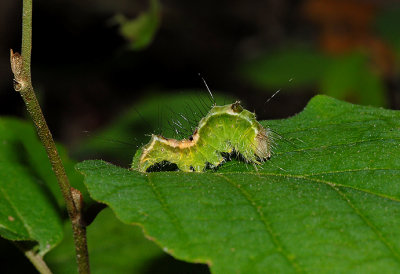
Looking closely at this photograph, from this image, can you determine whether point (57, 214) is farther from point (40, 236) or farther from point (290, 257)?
point (290, 257)

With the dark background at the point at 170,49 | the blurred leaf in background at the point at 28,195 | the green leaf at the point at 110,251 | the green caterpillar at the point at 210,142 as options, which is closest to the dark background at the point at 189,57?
the dark background at the point at 170,49

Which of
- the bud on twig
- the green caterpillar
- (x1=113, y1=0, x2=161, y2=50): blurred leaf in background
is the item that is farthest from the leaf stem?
(x1=113, y1=0, x2=161, y2=50): blurred leaf in background

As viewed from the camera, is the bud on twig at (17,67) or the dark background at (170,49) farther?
the dark background at (170,49)

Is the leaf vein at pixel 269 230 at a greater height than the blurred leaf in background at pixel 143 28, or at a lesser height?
lesser

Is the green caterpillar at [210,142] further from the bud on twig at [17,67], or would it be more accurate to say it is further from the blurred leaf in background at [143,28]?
the blurred leaf in background at [143,28]

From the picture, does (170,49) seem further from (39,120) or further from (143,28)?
(39,120)
